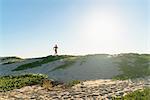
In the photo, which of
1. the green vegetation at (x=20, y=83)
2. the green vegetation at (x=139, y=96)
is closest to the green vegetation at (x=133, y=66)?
the green vegetation at (x=20, y=83)

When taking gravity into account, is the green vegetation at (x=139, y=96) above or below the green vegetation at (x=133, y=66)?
below

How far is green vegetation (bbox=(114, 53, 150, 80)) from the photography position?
41612mm

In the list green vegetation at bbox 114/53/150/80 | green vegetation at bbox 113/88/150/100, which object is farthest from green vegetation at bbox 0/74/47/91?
green vegetation at bbox 113/88/150/100

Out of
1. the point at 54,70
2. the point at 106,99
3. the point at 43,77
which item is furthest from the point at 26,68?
the point at 106,99

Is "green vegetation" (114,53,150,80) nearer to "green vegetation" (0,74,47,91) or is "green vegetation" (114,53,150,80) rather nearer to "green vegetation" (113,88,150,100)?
"green vegetation" (0,74,47,91)

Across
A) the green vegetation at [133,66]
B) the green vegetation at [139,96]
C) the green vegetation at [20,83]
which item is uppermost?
the green vegetation at [133,66]

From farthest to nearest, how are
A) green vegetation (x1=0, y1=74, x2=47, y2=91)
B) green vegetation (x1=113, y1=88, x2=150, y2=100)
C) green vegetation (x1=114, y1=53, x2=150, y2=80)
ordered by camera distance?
1. green vegetation (x1=114, y1=53, x2=150, y2=80)
2. green vegetation (x1=0, y1=74, x2=47, y2=91)
3. green vegetation (x1=113, y1=88, x2=150, y2=100)

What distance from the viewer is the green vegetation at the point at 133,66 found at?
137 ft

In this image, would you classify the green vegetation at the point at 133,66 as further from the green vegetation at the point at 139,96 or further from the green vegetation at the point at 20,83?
the green vegetation at the point at 139,96

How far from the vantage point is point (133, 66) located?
4772 centimetres

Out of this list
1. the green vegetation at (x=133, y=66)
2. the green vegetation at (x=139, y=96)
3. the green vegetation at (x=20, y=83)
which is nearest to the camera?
the green vegetation at (x=139, y=96)

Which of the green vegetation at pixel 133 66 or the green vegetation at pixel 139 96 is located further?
the green vegetation at pixel 133 66

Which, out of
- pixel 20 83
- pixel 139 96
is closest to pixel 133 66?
pixel 20 83

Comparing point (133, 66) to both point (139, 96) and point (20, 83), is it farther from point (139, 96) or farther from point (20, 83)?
point (139, 96)
